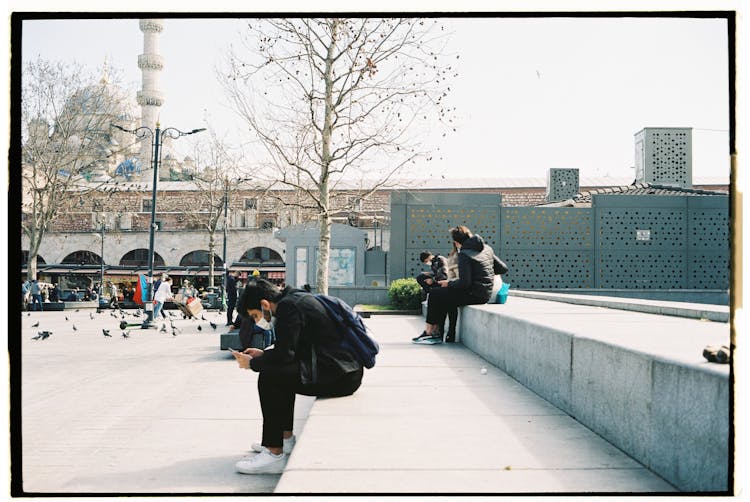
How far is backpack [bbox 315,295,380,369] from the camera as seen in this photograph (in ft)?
15.7

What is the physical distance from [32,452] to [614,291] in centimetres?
1820

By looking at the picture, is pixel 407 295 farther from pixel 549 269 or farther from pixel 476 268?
pixel 476 268

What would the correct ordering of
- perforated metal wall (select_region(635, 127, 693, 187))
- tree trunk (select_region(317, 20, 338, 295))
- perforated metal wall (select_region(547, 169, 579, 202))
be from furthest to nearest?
perforated metal wall (select_region(547, 169, 579, 202))
perforated metal wall (select_region(635, 127, 693, 187))
tree trunk (select_region(317, 20, 338, 295))

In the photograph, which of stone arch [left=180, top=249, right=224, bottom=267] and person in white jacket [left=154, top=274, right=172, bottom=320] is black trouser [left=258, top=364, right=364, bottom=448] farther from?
stone arch [left=180, top=249, right=224, bottom=267]

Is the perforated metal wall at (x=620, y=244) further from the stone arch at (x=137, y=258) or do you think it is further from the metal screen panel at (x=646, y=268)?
the stone arch at (x=137, y=258)

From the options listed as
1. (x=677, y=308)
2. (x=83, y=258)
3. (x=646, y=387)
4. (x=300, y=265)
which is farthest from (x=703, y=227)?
(x=83, y=258)

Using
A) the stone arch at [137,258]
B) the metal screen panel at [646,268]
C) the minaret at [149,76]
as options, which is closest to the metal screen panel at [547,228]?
the metal screen panel at [646,268]

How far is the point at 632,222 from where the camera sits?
22.2 meters

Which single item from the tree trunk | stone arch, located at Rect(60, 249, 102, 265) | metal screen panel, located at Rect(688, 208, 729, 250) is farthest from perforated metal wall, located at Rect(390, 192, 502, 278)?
stone arch, located at Rect(60, 249, 102, 265)

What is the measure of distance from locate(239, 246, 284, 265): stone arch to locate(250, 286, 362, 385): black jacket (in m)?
53.5

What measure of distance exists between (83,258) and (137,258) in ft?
14.0

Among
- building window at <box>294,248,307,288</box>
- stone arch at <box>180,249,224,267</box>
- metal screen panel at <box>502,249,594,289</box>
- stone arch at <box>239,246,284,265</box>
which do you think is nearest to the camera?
metal screen panel at <box>502,249,594,289</box>

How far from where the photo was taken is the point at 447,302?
9.57 meters

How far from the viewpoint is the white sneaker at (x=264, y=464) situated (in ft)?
14.6
